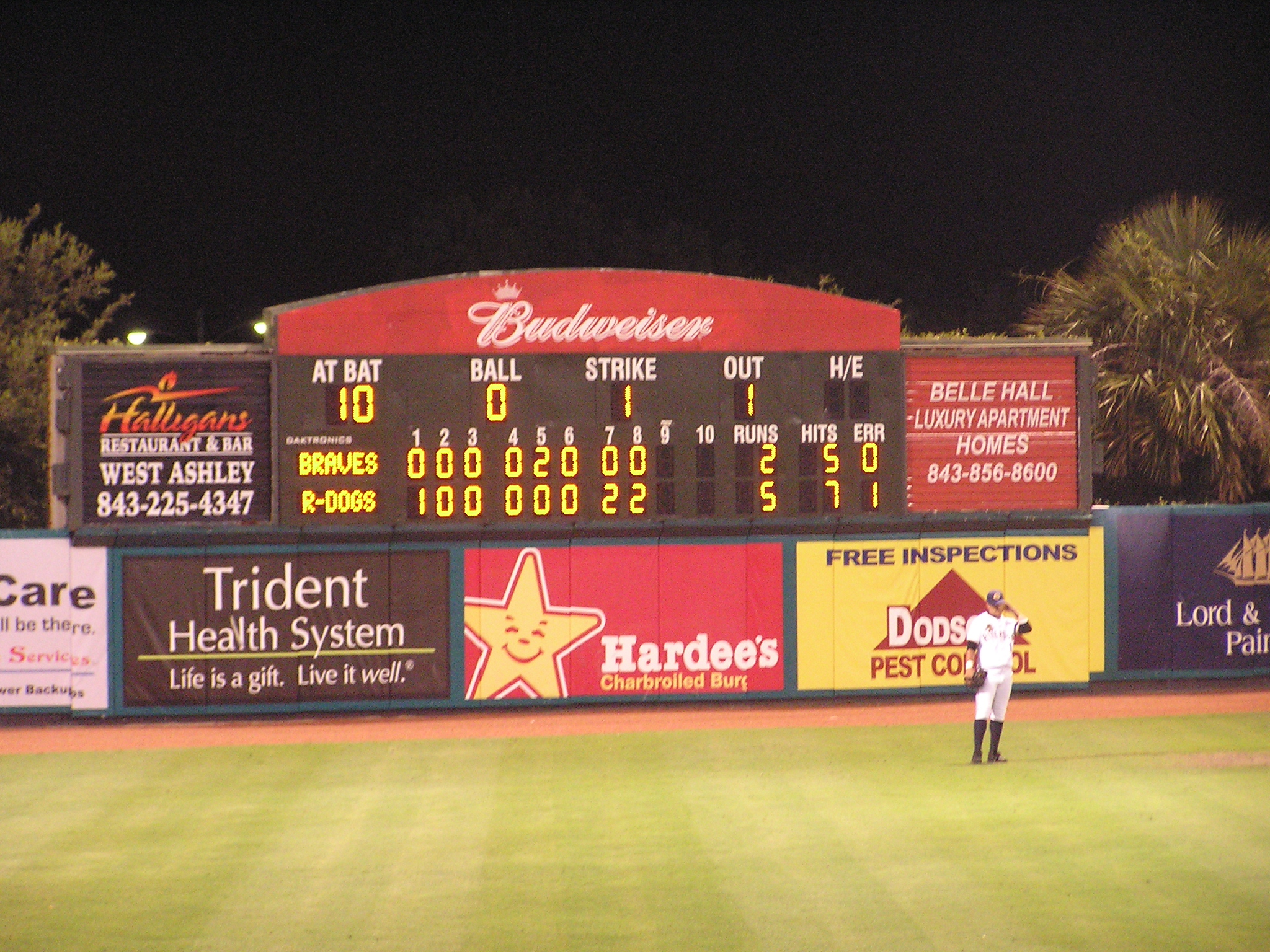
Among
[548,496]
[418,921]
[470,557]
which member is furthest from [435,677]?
[418,921]

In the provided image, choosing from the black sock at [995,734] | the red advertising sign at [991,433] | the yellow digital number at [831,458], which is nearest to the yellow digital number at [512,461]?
the yellow digital number at [831,458]

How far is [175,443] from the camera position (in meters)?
16.6

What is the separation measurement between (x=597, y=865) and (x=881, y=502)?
8.20 meters

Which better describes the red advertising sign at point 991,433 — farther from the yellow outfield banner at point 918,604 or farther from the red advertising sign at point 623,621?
the red advertising sign at point 623,621

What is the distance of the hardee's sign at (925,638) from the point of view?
17.6 metres

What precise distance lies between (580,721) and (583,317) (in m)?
4.83

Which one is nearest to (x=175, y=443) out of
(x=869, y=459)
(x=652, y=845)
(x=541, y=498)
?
(x=541, y=498)

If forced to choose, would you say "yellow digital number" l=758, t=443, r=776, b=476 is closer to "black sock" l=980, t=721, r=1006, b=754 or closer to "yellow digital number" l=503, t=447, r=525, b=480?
"yellow digital number" l=503, t=447, r=525, b=480

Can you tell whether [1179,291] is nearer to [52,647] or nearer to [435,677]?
[435,677]

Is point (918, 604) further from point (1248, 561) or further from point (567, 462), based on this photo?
point (567, 462)

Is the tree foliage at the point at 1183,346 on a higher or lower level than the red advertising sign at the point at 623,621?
higher

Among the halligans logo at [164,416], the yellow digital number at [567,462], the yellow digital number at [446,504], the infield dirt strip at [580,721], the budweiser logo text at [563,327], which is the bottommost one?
the infield dirt strip at [580,721]

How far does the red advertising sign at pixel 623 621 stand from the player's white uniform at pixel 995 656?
4201mm

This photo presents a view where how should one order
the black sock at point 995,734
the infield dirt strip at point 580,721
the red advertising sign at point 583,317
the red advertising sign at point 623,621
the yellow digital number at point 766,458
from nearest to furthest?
the black sock at point 995,734 → the infield dirt strip at point 580,721 → the red advertising sign at point 583,317 → the yellow digital number at point 766,458 → the red advertising sign at point 623,621
